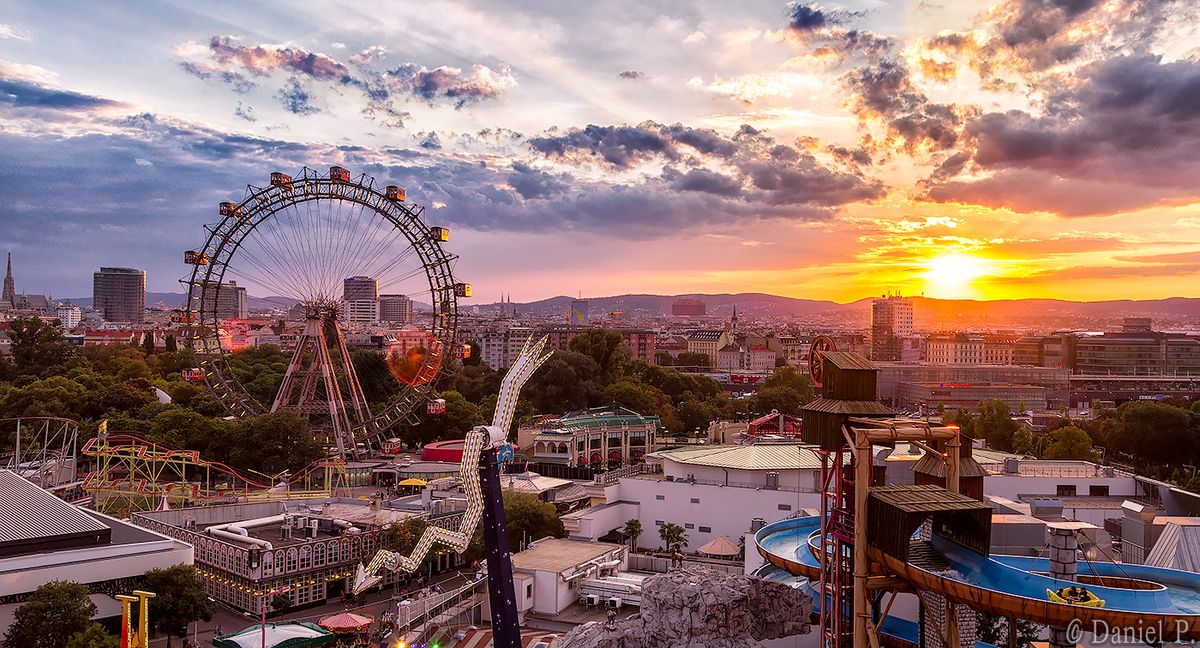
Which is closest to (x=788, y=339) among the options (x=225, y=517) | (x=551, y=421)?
(x=551, y=421)

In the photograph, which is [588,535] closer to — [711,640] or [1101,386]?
[711,640]

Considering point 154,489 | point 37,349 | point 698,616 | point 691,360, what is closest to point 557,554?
point 698,616

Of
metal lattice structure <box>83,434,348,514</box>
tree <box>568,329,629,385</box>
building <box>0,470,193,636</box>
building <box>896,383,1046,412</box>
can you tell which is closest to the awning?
building <box>0,470,193,636</box>

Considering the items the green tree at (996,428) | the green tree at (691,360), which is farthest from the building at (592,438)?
the green tree at (691,360)

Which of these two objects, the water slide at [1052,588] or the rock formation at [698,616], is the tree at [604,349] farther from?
the water slide at [1052,588]

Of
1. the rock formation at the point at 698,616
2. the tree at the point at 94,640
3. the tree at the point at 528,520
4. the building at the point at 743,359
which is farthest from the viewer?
the building at the point at 743,359

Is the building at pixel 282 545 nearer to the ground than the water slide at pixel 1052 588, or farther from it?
nearer to the ground

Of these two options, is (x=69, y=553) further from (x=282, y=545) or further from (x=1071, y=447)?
(x=1071, y=447)
